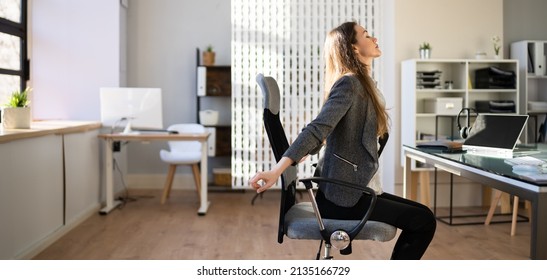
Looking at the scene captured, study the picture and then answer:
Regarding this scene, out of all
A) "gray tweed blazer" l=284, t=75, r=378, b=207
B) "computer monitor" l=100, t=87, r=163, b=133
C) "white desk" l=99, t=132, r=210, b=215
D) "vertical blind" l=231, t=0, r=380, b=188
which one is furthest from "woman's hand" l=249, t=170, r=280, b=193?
"vertical blind" l=231, t=0, r=380, b=188

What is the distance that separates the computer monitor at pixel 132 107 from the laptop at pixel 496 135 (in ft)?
→ 9.09

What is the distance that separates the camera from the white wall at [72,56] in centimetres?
586

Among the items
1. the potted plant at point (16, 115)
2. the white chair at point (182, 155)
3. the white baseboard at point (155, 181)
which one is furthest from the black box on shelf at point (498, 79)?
the potted plant at point (16, 115)

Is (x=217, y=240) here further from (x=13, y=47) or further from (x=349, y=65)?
(x=13, y=47)

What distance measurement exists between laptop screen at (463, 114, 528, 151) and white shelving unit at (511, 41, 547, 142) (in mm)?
2537

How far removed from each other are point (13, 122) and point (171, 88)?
9.06ft

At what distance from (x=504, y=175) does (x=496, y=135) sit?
2.81 feet


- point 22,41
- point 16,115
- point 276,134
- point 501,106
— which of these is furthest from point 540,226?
point 22,41

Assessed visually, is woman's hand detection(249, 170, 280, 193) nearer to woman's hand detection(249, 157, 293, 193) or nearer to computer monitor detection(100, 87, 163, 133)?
woman's hand detection(249, 157, 293, 193)

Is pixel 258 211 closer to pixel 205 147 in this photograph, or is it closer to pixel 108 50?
pixel 205 147

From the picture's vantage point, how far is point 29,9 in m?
5.21

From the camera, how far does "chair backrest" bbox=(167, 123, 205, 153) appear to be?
19.6 feet
